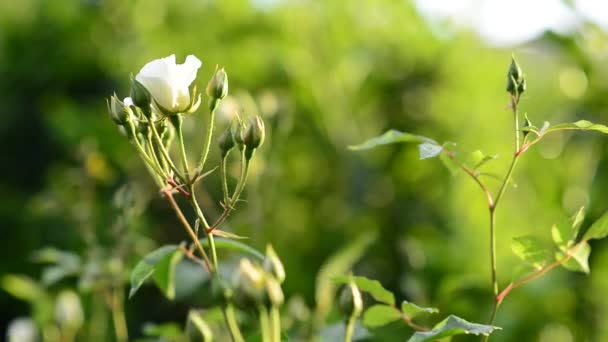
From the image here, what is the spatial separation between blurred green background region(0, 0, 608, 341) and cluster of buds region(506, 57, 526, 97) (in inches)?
23.5

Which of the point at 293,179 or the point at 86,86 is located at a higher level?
the point at 86,86

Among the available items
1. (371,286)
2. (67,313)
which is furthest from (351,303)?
(67,313)

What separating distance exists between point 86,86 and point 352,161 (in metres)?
0.91

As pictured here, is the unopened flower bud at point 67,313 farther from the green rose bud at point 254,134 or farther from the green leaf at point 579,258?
the green leaf at point 579,258

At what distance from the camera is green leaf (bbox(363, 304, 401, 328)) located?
0.66 metres

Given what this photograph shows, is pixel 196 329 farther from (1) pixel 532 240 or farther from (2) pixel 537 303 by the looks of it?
(2) pixel 537 303

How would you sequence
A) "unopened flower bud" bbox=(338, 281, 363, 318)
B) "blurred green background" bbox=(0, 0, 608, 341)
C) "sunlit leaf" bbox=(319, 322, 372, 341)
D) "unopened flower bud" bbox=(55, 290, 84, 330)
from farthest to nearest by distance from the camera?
"blurred green background" bbox=(0, 0, 608, 341)
"unopened flower bud" bbox=(55, 290, 84, 330)
"sunlit leaf" bbox=(319, 322, 372, 341)
"unopened flower bud" bbox=(338, 281, 363, 318)

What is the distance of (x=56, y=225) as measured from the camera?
1.81m

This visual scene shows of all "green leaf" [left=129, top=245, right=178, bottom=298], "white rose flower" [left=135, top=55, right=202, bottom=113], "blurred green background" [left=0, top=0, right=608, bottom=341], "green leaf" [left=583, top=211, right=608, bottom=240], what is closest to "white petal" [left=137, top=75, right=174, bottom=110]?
"white rose flower" [left=135, top=55, right=202, bottom=113]

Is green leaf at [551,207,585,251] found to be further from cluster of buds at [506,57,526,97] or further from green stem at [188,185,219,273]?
green stem at [188,185,219,273]

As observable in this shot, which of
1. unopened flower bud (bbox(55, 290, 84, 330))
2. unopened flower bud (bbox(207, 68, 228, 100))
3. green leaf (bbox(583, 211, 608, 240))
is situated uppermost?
unopened flower bud (bbox(207, 68, 228, 100))

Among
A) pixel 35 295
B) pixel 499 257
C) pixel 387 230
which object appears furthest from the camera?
pixel 387 230

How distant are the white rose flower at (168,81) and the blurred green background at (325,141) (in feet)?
1.74

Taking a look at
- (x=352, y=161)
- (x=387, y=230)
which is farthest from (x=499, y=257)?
(x=352, y=161)
